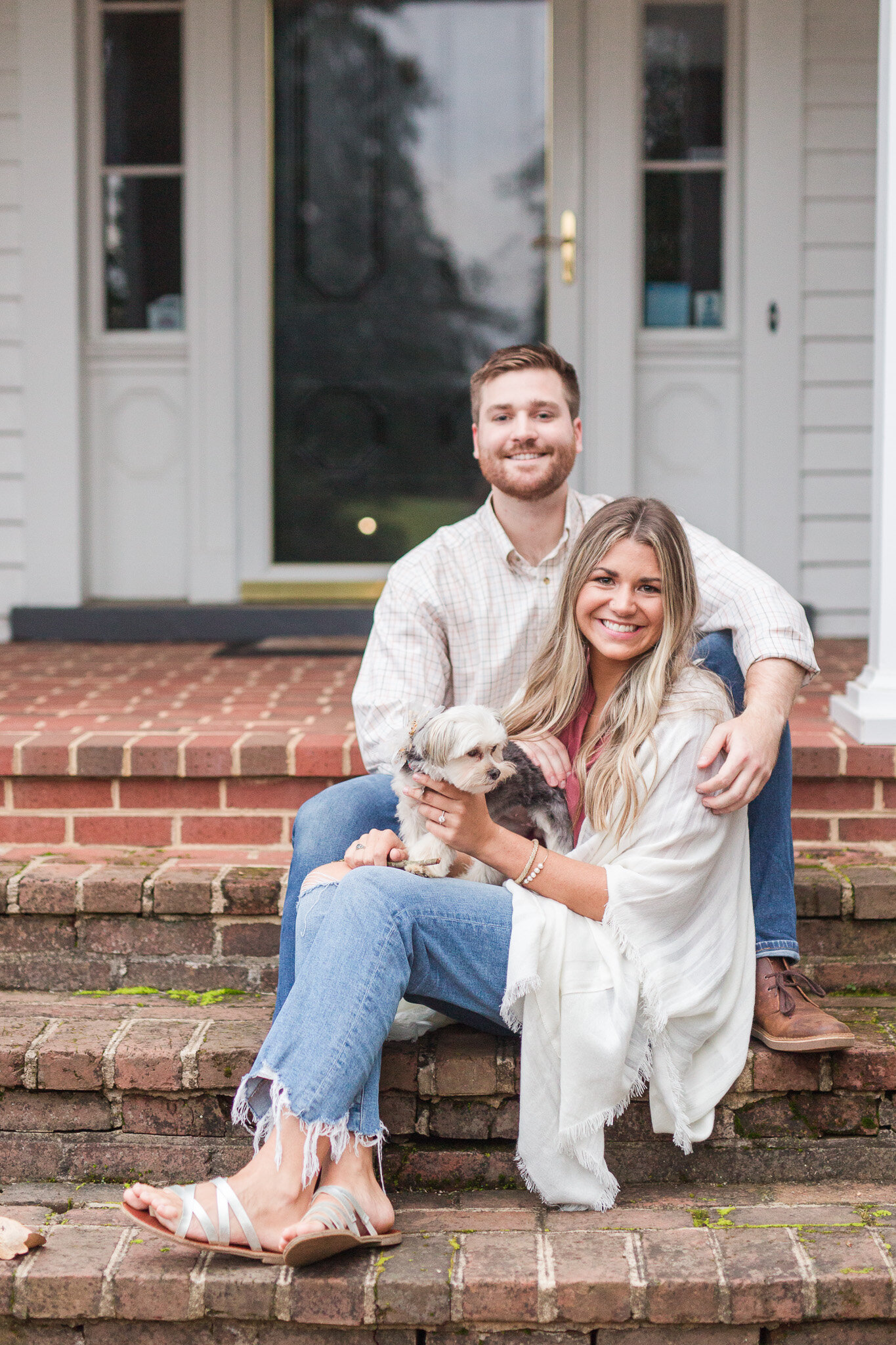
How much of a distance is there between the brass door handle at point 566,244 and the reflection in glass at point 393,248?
0.14 meters

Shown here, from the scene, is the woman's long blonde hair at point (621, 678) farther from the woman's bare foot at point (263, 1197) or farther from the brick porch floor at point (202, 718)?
the brick porch floor at point (202, 718)

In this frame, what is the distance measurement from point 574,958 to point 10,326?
3.99 m

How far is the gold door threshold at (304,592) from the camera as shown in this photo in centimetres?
516

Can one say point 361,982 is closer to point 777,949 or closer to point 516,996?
point 516,996

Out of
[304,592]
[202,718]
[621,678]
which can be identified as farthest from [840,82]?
[621,678]

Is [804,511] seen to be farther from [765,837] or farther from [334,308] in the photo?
[765,837]

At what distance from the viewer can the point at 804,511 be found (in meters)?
4.96

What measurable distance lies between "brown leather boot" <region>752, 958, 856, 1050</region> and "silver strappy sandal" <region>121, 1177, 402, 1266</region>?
0.78 meters

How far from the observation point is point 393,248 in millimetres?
5168

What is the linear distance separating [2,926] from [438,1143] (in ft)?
3.51

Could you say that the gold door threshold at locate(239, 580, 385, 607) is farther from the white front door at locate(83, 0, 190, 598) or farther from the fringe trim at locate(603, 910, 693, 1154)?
the fringe trim at locate(603, 910, 693, 1154)

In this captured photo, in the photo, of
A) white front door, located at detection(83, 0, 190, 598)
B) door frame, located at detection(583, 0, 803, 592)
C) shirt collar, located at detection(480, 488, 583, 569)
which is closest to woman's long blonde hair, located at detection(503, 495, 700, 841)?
shirt collar, located at detection(480, 488, 583, 569)

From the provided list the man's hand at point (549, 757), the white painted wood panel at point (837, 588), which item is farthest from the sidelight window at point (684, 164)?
the man's hand at point (549, 757)

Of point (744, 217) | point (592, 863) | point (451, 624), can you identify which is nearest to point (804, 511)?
point (744, 217)
